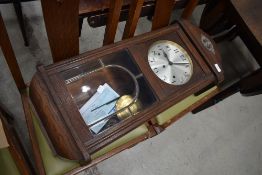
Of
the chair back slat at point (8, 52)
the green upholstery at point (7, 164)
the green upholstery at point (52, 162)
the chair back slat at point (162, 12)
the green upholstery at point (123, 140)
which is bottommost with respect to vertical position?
the green upholstery at point (123, 140)

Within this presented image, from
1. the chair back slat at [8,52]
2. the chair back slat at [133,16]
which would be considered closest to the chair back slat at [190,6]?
the chair back slat at [133,16]

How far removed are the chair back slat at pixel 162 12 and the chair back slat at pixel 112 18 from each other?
221 mm

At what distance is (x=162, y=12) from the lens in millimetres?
1391

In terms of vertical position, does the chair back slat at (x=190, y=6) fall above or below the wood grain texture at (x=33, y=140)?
above

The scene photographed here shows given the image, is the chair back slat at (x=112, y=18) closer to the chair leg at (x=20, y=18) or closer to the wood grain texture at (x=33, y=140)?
the wood grain texture at (x=33, y=140)

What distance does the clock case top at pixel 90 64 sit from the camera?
1131 mm

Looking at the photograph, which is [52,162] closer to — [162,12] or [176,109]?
[176,109]

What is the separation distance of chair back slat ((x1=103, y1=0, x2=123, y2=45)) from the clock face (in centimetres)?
20

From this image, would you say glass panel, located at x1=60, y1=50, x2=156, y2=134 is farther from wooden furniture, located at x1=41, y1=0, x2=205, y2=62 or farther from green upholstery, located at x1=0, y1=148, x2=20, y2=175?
green upholstery, located at x1=0, y1=148, x2=20, y2=175

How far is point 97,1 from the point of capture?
1.61 metres

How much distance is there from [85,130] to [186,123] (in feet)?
4.09

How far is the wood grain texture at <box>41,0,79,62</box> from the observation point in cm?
101

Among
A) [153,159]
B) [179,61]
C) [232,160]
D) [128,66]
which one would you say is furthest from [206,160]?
[128,66]

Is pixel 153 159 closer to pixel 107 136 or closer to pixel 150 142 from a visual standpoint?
pixel 150 142
